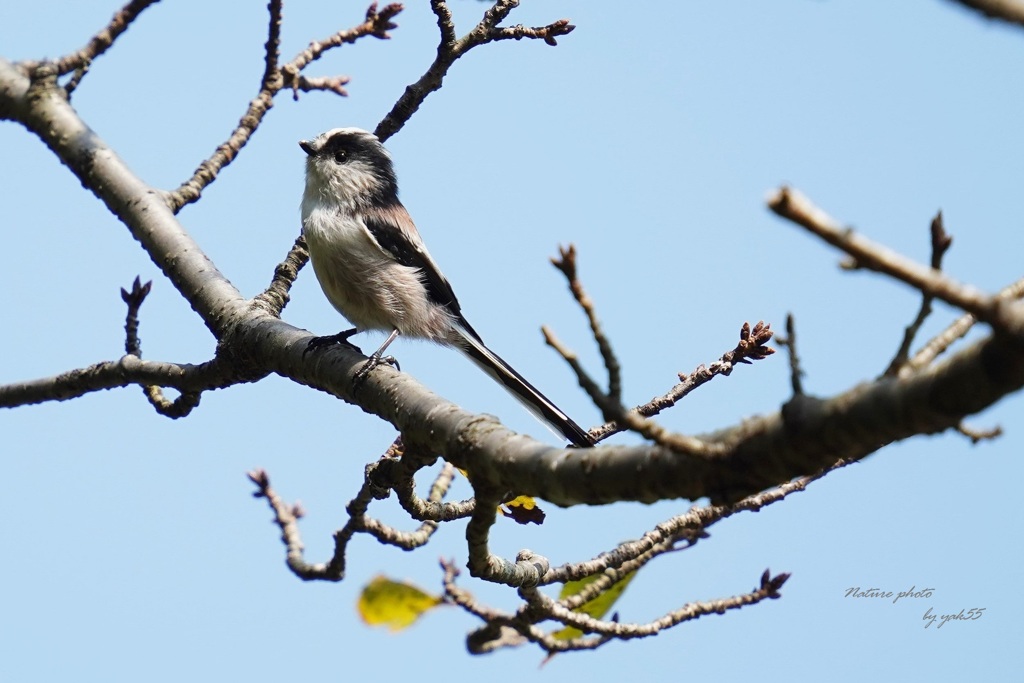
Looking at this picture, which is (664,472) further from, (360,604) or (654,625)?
(360,604)

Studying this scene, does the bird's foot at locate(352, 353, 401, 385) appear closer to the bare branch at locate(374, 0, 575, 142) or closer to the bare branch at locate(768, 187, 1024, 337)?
the bare branch at locate(374, 0, 575, 142)

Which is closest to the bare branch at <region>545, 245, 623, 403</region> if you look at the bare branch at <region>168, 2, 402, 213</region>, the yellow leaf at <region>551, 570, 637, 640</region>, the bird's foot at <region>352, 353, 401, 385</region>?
the bird's foot at <region>352, 353, 401, 385</region>

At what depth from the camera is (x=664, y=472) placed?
1.71 metres

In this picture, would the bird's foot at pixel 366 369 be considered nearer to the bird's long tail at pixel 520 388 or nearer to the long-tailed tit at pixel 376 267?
the bird's long tail at pixel 520 388

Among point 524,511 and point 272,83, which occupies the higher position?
point 272,83

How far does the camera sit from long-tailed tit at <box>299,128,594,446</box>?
459 centimetres

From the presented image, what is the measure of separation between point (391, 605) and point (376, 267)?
1579 mm

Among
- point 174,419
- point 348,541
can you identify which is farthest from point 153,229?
point 348,541

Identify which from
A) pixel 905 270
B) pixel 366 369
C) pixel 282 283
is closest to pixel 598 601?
pixel 366 369

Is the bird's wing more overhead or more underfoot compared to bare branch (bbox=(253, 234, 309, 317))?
more overhead

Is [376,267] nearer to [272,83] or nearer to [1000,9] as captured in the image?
[272,83]

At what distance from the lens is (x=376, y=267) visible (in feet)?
15.3

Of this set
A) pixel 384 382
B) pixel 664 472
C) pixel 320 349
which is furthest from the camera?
pixel 320 349

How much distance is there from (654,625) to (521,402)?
3.36 feet
